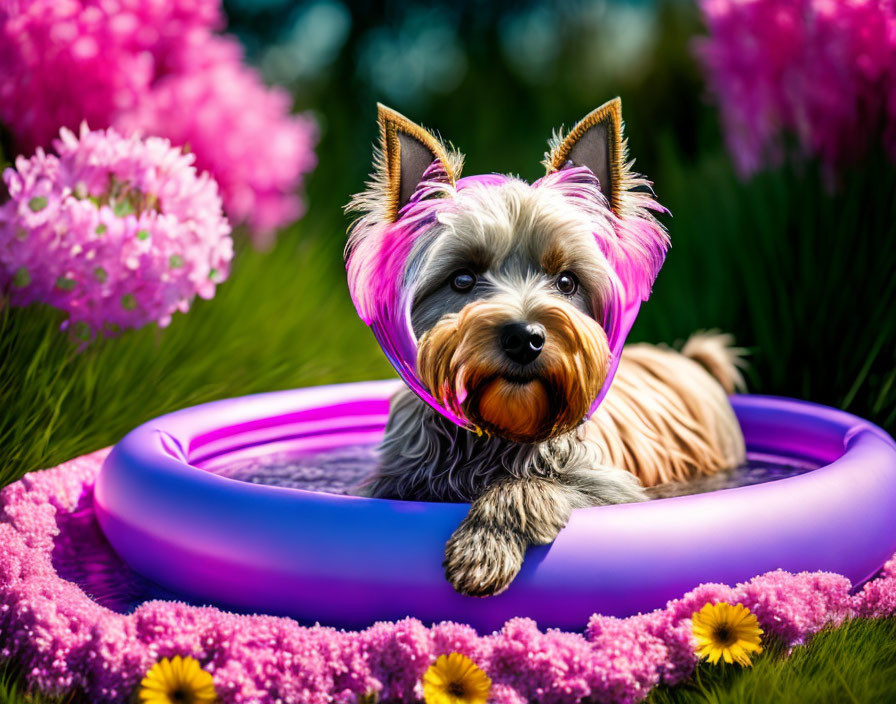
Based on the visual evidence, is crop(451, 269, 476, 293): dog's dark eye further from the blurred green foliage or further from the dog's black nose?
the blurred green foliage

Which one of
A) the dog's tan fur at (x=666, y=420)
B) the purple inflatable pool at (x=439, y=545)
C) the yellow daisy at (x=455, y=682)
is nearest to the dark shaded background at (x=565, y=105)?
the dog's tan fur at (x=666, y=420)

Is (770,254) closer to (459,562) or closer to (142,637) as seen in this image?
(459,562)

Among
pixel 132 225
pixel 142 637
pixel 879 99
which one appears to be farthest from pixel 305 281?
pixel 142 637

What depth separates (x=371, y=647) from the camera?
2.75 meters

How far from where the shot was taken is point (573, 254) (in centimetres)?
310

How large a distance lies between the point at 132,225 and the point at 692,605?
293cm

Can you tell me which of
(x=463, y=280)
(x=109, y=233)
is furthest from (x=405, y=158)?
(x=109, y=233)

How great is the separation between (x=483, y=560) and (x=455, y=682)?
33 centimetres

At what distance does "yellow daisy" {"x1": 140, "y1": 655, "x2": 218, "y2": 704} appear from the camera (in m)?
2.63

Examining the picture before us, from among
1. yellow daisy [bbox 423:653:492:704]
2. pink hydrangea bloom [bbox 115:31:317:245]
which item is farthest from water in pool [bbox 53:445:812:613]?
pink hydrangea bloom [bbox 115:31:317:245]

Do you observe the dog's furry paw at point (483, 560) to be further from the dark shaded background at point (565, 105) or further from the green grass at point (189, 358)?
the dark shaded background at point (565, 105)

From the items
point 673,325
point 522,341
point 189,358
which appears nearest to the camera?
point 522,341

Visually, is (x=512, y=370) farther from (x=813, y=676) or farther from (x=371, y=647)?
(x=813, y=676)

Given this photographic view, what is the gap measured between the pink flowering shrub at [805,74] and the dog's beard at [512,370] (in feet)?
10.5
